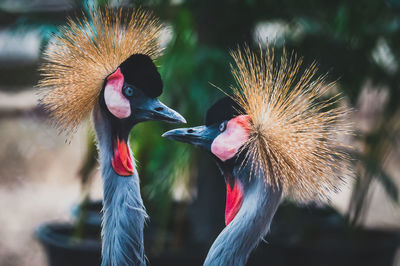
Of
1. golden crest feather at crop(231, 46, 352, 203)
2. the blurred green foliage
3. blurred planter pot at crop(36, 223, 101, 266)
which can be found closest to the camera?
golden crest feather at crop(231, 46, 352, 203)

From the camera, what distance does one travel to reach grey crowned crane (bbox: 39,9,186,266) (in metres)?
0.73

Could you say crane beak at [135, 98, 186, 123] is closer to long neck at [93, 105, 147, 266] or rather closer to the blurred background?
long neck at [93, 105, 147, 266]

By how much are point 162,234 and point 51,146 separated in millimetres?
1891

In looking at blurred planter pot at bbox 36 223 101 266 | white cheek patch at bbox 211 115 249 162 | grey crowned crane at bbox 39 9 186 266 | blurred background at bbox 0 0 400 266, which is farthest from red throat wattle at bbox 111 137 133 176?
blurred planter pot at bbox 36 223 101 266

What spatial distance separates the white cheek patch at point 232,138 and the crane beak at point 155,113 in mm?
61

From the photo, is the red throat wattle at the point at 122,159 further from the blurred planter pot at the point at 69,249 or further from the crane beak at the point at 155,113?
the blurred planter pot at the point at 69,249

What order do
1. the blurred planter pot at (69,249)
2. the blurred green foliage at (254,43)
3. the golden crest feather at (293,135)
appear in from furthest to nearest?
the blurred planter pot at (69,249)
the blurred green foliage at (254,43)
the golden crest feather at (293,135)

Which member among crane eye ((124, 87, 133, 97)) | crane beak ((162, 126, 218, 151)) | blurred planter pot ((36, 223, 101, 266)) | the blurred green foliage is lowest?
blurred planter pot ((36, 223, 101, 266))

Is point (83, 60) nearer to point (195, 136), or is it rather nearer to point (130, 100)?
point (130, 100)

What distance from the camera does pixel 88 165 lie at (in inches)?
63.5

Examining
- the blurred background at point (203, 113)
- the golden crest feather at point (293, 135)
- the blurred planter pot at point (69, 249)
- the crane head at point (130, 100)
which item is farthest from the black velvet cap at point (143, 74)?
the blurred planter pot at point (69, 249)

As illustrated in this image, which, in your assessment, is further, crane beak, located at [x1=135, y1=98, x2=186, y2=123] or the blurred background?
the blurred background

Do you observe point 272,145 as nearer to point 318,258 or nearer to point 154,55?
point 154,55

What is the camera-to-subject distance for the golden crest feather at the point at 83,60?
28.7 inches
